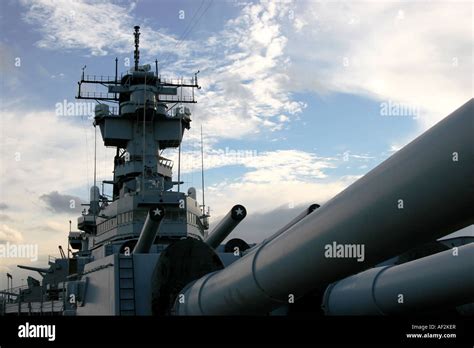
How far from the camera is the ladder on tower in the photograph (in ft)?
29.2

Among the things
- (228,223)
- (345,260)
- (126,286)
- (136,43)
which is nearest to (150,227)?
(126,286)

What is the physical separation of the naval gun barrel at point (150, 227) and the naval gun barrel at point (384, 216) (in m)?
4.06

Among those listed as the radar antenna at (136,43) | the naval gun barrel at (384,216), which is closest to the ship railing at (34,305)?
the radar antenna at (136,43)

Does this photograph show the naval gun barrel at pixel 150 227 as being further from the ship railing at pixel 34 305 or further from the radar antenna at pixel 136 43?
the radar antenna at pixel 136 43

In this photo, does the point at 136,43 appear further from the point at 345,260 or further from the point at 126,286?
the point at 345,260

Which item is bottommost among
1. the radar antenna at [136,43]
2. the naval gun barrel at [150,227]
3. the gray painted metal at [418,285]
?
the gray painted metal at [418,285]

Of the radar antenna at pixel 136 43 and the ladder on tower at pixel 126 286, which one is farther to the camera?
the radar antenna at pixel 136 43

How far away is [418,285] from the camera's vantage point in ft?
16.9

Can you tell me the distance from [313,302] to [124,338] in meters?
3.54

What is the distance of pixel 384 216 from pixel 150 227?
21.1 ft
